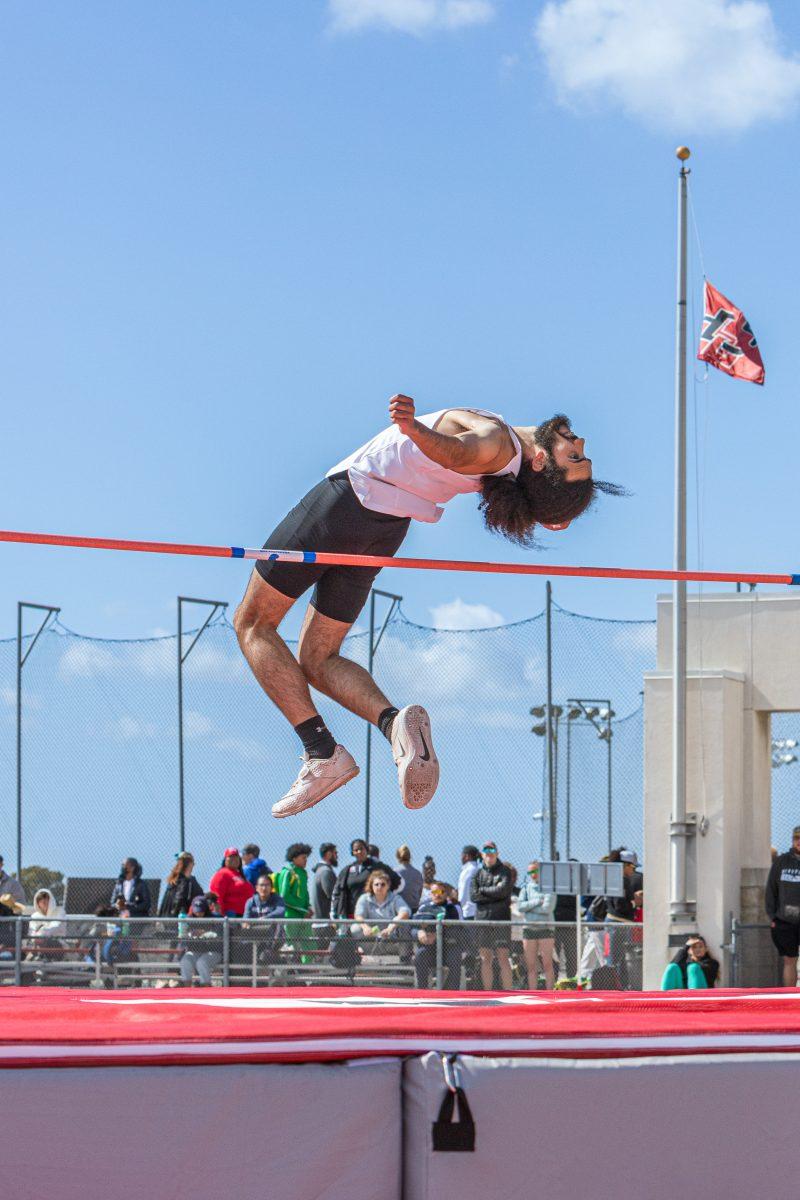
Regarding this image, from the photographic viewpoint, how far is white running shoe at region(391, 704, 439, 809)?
429cm

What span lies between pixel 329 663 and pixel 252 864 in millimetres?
7393

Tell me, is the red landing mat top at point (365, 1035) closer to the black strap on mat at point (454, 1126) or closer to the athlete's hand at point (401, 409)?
the black strap on mat at point (454, 1126)

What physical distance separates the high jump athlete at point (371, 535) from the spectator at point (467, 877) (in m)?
6.83

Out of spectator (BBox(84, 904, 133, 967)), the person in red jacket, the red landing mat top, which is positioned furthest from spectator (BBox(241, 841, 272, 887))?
the red landing mat top

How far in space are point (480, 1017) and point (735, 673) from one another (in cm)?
903

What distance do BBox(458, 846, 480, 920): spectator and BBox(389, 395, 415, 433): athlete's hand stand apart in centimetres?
769

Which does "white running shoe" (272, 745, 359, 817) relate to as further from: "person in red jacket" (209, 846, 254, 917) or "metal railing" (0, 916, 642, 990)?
"person in red jacket" (209, 846, 254, 917)

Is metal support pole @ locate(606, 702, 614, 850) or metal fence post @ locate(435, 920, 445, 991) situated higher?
metal support pole @ locate(606, 702, 614, 850)

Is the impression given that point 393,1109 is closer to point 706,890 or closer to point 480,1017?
point 480,1017

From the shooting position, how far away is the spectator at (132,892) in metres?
11.3

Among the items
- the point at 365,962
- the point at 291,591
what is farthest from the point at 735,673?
the point at 291,591

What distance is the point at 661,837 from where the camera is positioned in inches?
455

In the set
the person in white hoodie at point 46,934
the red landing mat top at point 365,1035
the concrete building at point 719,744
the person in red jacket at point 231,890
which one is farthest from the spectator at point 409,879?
the red landing mat top at point 365,1035

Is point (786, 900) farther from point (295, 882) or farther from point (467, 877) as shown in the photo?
point (295, 882)
